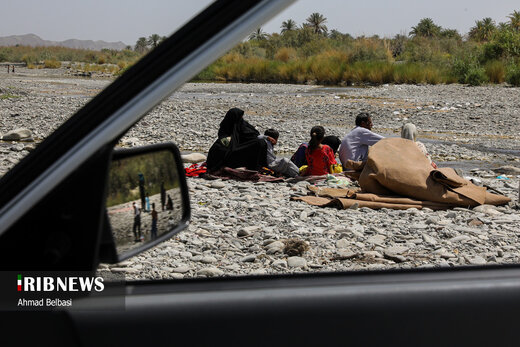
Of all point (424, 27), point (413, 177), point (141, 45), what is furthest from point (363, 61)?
point (141, 45)

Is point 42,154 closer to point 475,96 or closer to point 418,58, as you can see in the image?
point 475,96

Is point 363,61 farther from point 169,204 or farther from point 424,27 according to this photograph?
point 169,204

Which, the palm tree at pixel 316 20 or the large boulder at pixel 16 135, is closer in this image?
the palm tree at pixel 316 20

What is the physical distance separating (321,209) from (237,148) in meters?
2.06

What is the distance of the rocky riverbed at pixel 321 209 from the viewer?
370 centimetres

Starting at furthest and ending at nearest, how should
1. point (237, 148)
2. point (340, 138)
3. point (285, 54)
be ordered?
point (285, 54)
point (340, 138)
point (237, 148)

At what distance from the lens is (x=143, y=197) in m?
1.08

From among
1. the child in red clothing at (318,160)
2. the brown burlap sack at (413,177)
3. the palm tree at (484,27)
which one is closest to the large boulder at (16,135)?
the child in red clothing at (318,160)

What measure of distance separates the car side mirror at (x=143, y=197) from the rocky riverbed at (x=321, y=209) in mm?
106

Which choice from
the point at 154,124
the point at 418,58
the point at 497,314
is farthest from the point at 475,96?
the point at 497,314

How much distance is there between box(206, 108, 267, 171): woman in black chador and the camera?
804 centimetres
